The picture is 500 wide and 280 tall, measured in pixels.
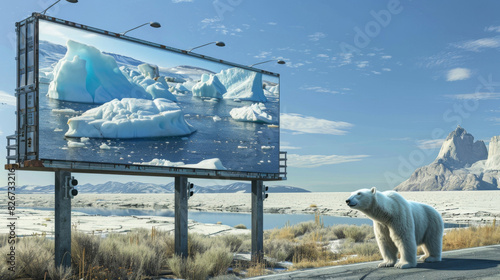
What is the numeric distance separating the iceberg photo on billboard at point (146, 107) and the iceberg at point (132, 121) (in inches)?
1.1

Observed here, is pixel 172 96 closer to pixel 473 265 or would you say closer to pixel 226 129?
pixel 226 129

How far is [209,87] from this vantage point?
16.7m

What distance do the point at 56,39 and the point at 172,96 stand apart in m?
4.14

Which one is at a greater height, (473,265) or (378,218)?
(378,218)

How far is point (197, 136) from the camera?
1569 centimetres

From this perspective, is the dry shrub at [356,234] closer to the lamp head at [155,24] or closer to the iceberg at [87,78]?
the iceberg at [87,78]

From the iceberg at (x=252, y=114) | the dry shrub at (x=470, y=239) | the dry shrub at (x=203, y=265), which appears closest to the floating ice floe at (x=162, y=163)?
the dry shrub at (x=203, y=265)

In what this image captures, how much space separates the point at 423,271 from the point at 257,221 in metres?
7.63

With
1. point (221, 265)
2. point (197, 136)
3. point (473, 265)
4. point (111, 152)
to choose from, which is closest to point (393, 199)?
point (473, 265)

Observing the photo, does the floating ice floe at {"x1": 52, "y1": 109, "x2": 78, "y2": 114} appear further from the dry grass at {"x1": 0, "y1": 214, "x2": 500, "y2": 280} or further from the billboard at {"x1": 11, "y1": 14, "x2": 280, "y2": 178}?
the dry grass at {"x1": 0, "y1": 214, "x2": 500, "y2": 280}

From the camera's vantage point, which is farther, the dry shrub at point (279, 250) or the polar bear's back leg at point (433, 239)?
the dry shrub at point (279, 250)

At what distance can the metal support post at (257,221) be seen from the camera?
58.5 feet

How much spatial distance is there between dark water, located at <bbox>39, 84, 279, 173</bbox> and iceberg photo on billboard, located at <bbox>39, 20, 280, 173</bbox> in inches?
1.0

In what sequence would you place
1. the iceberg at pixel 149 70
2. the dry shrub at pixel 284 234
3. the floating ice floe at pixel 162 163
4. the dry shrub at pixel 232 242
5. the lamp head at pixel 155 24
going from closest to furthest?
the lamp head at pixel 155 24 → the floating ice floe at pixel 162 163 → the iceberg at pixel 149 70 → the dry shrub at pixel 232 242 → the dry shrub at pixel 284 234
